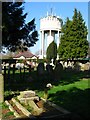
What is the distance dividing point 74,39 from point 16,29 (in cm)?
2931

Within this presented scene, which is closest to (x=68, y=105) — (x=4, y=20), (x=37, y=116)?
(x=37, y=116)

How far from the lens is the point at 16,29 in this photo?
50.5 ft

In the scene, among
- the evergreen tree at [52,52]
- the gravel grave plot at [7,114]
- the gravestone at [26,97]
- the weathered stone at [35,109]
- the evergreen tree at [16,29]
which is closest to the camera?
the gravel grave plot at [7,114]

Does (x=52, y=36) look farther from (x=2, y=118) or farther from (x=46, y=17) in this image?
(x=2, y=118)

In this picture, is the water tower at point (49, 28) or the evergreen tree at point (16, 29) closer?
the evergreen tree at point (16, 29)

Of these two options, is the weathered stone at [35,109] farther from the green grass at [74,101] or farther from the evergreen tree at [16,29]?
the evergreen tree at [16,29]

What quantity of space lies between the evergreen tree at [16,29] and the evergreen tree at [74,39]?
26.6 metres

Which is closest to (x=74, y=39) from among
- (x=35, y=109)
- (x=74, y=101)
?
(x=74, y=101)

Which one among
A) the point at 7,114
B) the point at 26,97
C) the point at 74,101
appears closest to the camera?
the point at 7,114

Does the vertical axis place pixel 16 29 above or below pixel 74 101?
above

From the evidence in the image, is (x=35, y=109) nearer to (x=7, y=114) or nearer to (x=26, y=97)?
(x=7, y=114)

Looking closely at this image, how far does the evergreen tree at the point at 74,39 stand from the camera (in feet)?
144

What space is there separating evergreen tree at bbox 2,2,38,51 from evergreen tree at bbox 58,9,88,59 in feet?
87.4

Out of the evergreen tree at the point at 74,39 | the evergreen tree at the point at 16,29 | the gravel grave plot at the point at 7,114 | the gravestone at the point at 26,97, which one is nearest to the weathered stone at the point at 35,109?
the gravestone at the point at 26,97
